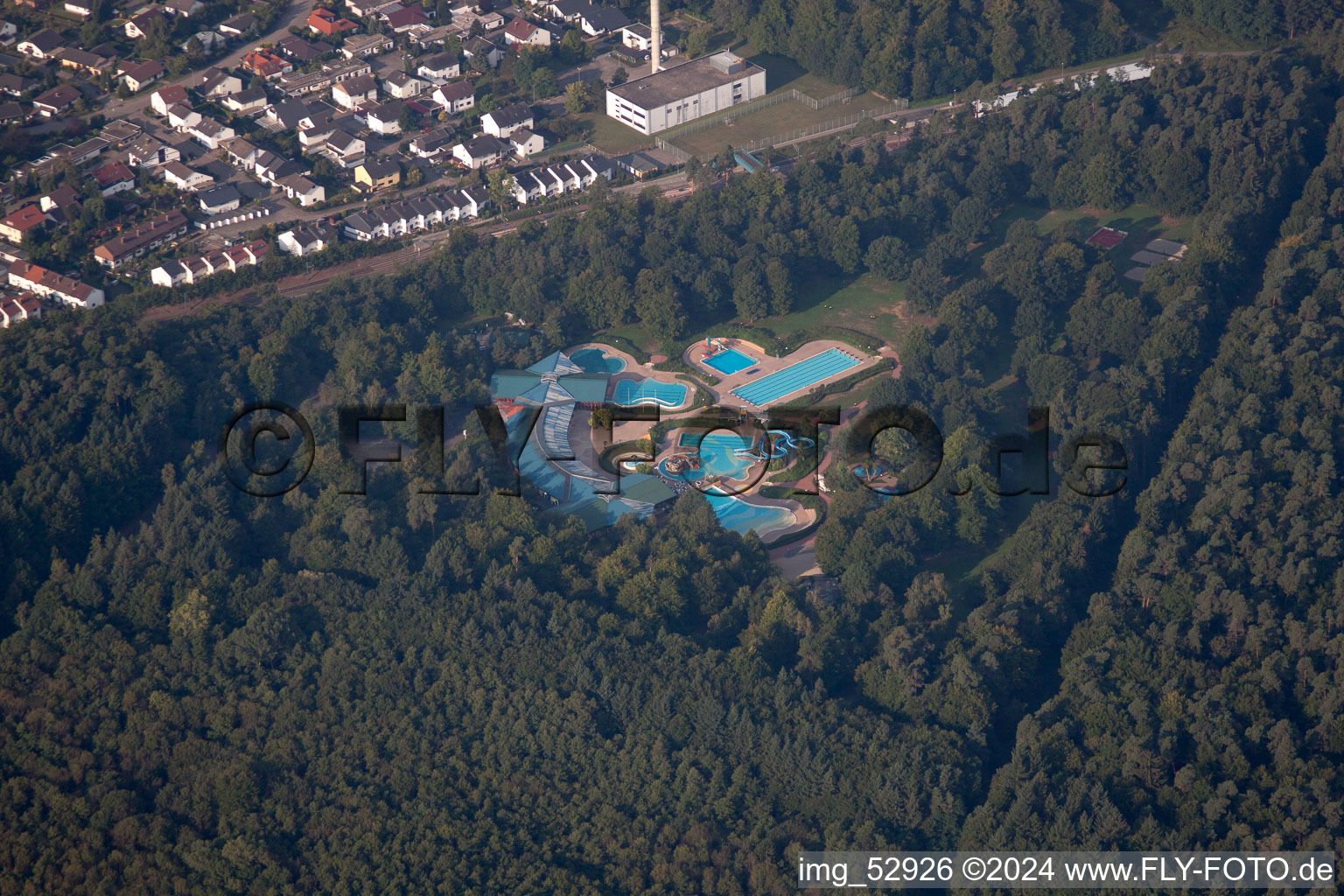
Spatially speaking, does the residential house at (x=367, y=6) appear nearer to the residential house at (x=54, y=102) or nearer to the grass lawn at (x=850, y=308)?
the residential house at (x=54, y=102)

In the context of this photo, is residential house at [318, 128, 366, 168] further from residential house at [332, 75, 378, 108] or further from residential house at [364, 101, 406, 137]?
residential house at [332, 75, 378, 108]

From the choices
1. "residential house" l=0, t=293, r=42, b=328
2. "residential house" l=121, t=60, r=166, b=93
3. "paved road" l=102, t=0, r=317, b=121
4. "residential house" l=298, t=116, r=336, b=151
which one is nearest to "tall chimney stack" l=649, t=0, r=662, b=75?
"residential house" l=298, t=116, r=336, b=151

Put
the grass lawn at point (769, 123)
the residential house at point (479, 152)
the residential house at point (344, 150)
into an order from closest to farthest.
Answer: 1. the residential house at point (344, 150)
2. the residential house at point (479, 152)
3. the grass lawn at point (769, 123)

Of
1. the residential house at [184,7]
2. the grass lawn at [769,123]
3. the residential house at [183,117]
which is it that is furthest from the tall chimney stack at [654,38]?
the residential house at [184,7]

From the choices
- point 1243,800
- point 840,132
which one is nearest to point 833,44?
point 840,132

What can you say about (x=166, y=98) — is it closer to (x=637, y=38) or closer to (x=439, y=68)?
(x=439, y=68)

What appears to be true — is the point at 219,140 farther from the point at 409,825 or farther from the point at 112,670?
the point at 409,825

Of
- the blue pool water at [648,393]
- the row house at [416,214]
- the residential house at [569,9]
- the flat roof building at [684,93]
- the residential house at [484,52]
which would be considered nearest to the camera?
the blue pool water at [648,393]
